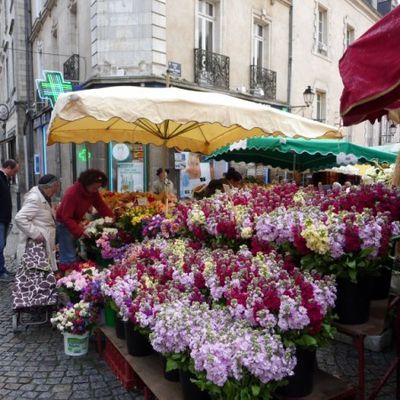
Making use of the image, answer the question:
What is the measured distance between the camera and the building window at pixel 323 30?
56.6 ft

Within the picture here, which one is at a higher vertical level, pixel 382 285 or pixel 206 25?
pixel 206 25

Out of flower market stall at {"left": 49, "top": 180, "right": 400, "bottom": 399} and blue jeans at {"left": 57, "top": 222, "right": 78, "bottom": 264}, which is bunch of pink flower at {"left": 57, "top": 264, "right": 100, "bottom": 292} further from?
blue jeans at {"left": 57, "top": 222, "right": 78, "bottom": 264}

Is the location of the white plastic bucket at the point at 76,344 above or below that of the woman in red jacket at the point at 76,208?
below

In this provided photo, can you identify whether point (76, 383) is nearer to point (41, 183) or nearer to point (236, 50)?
point (41, 183)

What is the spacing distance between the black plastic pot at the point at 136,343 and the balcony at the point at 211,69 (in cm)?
998

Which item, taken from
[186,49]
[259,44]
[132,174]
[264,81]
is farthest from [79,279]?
[259,44]

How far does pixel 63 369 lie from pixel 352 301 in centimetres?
249

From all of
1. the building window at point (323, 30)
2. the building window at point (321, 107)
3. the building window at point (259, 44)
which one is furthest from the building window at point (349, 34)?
the building window at point (259, 44)

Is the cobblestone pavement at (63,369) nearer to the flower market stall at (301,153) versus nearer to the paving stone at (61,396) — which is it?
the paving stone at (61,396)

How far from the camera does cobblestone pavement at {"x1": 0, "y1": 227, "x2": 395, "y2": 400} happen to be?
320 centimetres

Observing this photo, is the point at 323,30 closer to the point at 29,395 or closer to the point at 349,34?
the point at 349,34

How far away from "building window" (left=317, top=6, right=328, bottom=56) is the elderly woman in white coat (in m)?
15.4

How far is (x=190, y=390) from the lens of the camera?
7.47 ft

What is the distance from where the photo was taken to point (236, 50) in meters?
13.2
